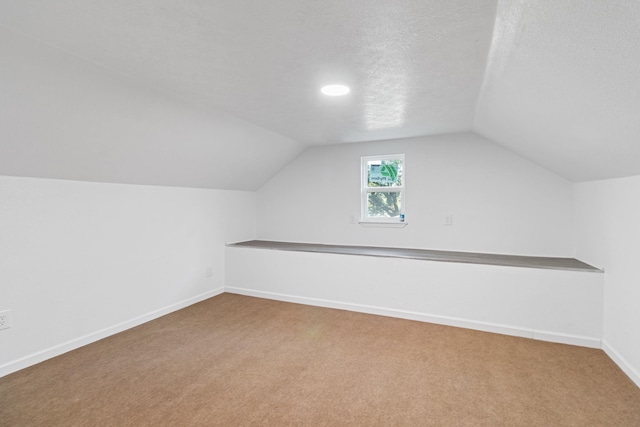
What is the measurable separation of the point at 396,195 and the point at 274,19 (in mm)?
2967

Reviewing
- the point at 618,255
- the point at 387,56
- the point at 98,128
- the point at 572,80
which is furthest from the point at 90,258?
the point at 618,255

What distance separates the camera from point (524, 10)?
1204mm

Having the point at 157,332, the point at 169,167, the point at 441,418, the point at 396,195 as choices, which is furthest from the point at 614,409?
the point at 169,167

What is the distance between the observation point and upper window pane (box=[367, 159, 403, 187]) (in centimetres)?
406

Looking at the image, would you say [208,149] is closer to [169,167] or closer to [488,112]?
[169,167]

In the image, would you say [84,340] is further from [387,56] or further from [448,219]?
[448,219]

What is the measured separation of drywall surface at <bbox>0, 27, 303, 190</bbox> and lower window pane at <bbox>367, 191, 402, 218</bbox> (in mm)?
1502

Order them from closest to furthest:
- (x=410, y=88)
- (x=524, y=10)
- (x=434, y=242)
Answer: (x=524, y=10), (x=410, y=88), (x=434, y=242)

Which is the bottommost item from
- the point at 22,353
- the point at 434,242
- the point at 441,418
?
the point at 441,418

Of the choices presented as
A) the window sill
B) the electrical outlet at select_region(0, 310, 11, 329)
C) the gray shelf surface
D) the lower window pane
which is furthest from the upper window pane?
the electrical outlet at select_region(0, 310, 11, 329)

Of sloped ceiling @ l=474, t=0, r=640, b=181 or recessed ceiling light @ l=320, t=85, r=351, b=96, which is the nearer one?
sloped ceiling @ l=474, t=0, r=640, b=181

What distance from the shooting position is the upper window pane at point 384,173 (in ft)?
13.3

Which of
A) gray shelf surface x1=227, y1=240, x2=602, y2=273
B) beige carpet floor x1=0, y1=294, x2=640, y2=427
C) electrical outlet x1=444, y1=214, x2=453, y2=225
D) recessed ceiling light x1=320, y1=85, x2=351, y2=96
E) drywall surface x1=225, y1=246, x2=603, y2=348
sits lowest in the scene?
beige carpet floor x1=0, y1=294, x2=640, y2=427

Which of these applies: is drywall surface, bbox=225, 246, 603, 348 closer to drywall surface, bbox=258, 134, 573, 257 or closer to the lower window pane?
drywall surface, bbox=258, 134, 573, 257
